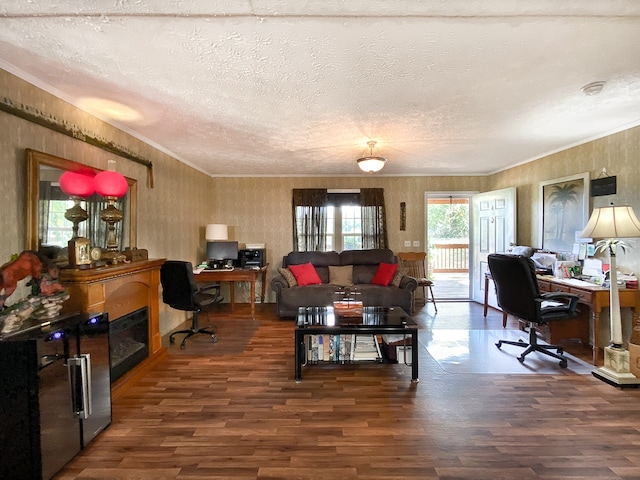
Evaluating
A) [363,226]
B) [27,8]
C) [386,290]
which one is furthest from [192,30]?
[363,226]

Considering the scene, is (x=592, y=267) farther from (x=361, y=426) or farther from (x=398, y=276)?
(x=361, y=426)

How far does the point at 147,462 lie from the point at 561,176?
513cm

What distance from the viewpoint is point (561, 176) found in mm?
4070

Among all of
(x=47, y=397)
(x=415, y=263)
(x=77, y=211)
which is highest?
(x=77, y=211)

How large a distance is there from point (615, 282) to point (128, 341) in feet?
14.4

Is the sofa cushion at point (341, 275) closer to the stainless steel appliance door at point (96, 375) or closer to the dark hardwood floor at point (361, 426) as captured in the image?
the dark hardwood floor at point (361, 426)

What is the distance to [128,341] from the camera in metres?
2.91

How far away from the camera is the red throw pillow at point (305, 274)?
16.4 ft

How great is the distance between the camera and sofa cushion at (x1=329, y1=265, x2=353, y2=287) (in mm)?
5215

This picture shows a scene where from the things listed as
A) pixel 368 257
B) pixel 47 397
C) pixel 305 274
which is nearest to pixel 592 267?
pixel 368 257

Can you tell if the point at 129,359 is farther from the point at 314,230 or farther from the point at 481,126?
the point at 481,126

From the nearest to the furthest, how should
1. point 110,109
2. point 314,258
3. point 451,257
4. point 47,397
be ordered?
point 47,397, point 110,109, point 314,258, point 451,257

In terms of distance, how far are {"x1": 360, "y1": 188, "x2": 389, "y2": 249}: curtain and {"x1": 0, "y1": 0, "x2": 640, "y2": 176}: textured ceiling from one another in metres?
2.26

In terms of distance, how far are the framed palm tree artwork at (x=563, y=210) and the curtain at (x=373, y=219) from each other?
92.9 inches
